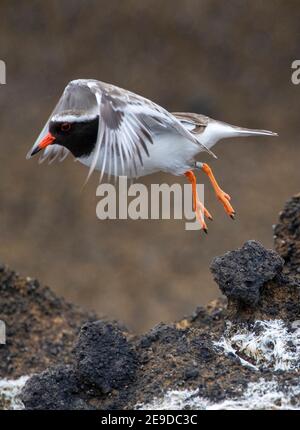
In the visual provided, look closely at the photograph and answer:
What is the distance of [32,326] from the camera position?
7.57m

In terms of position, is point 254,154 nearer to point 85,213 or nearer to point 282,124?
point 282,124

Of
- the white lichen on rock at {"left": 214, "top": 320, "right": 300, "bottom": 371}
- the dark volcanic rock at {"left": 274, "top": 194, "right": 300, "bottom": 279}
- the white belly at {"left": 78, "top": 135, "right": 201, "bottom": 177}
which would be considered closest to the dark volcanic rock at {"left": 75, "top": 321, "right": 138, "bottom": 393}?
the white lichen on rock at {"left": 214, "top": 320, "right": 300, "bottom": 371}

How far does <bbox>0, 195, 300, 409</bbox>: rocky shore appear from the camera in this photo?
5.33 m

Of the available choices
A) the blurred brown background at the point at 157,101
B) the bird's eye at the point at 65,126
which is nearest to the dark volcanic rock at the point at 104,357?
the bird's eye at the point at 65,126

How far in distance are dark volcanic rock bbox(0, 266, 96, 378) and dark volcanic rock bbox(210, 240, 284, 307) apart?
1.91m

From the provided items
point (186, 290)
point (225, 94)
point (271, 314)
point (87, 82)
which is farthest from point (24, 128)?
point (271, 314)

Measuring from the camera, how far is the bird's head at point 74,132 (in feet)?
21.4

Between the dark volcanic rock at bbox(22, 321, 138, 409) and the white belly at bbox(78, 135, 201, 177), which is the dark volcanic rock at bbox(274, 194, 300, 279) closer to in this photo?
the white belly at bbox(78, 135, 201, 177)

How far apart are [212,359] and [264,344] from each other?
0.31 meters

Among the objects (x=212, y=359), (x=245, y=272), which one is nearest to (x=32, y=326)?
(x=212, y=359)
